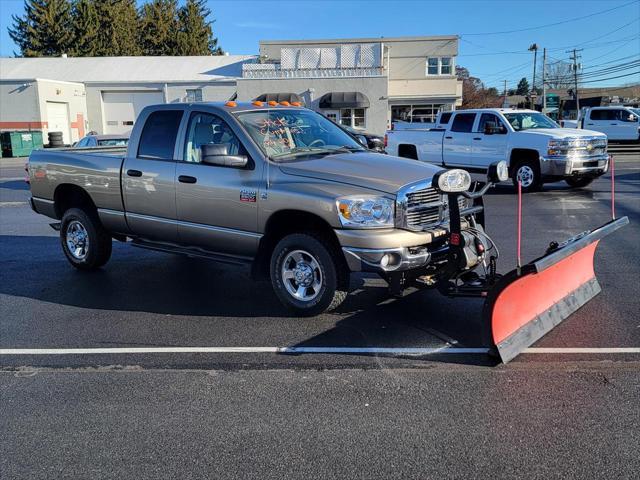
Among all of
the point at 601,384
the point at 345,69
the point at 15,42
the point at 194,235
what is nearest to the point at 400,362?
the point at 601,384

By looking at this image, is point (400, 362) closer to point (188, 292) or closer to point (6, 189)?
point (188, 292)

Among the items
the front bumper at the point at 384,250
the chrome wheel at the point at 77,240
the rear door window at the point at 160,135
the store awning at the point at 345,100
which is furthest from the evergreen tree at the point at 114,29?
the front bumper at the point at 384,250

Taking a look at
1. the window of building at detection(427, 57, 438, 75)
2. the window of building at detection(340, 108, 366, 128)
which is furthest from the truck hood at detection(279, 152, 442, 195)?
the window of building at detection(427, 57, 438, 75)

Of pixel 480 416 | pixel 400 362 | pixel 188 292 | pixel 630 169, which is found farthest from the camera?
pixel 630 169

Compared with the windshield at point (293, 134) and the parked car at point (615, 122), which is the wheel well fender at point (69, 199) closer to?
the windshield at point (293, 134)

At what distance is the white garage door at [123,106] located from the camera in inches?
1815

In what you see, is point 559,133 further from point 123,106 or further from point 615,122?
point 123,106

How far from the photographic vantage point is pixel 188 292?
23.0 ft

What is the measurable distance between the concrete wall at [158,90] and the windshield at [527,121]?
30.5 metres

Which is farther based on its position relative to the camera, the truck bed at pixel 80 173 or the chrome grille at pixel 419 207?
the truck bed at pixel 80 173

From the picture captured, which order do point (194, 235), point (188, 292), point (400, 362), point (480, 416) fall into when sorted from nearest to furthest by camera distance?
point (480, 416) → point (400, 362) → point (194, 235) → point (188, 292)

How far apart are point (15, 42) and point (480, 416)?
75215 millimetres

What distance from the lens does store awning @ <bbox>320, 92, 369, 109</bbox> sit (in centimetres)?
3966

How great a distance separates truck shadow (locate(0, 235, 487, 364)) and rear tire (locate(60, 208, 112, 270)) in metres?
0.17
